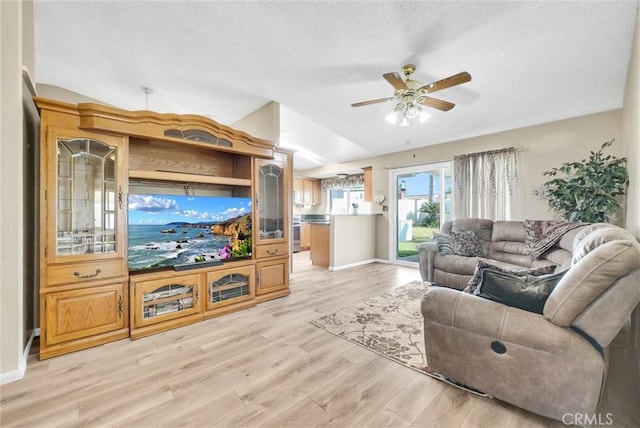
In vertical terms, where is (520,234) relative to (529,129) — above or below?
below

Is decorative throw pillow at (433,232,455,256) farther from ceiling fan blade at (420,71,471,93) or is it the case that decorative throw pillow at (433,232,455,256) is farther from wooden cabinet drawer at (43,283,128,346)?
→ wooden cabinet drawer at (43,283,128,346)

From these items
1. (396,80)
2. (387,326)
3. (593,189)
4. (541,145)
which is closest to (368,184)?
(541,145)

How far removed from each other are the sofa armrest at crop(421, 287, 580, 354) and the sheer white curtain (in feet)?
10.8

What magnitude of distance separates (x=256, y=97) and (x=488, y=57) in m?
2.87

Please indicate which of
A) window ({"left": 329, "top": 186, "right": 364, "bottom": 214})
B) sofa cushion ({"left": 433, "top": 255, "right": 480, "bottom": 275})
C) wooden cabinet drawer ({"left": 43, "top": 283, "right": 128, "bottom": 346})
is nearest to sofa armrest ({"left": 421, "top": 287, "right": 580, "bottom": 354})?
sofa cushion ({"left": 433, "top": 255, "right": 480, "bottom": 275})

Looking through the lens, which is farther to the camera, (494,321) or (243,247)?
(243,247)

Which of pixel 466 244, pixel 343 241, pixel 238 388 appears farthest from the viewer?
pixel 343 241

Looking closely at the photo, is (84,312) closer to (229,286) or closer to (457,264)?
(229,286)

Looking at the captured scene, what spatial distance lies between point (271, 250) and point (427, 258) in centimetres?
235

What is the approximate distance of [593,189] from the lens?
10.1ft

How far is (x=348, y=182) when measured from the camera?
7.39 metres

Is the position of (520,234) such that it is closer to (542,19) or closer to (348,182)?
(542,19)

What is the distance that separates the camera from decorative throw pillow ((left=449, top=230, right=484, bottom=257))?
12.5 ft

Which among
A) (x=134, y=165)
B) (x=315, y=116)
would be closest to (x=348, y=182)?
(x=315, y=116)
